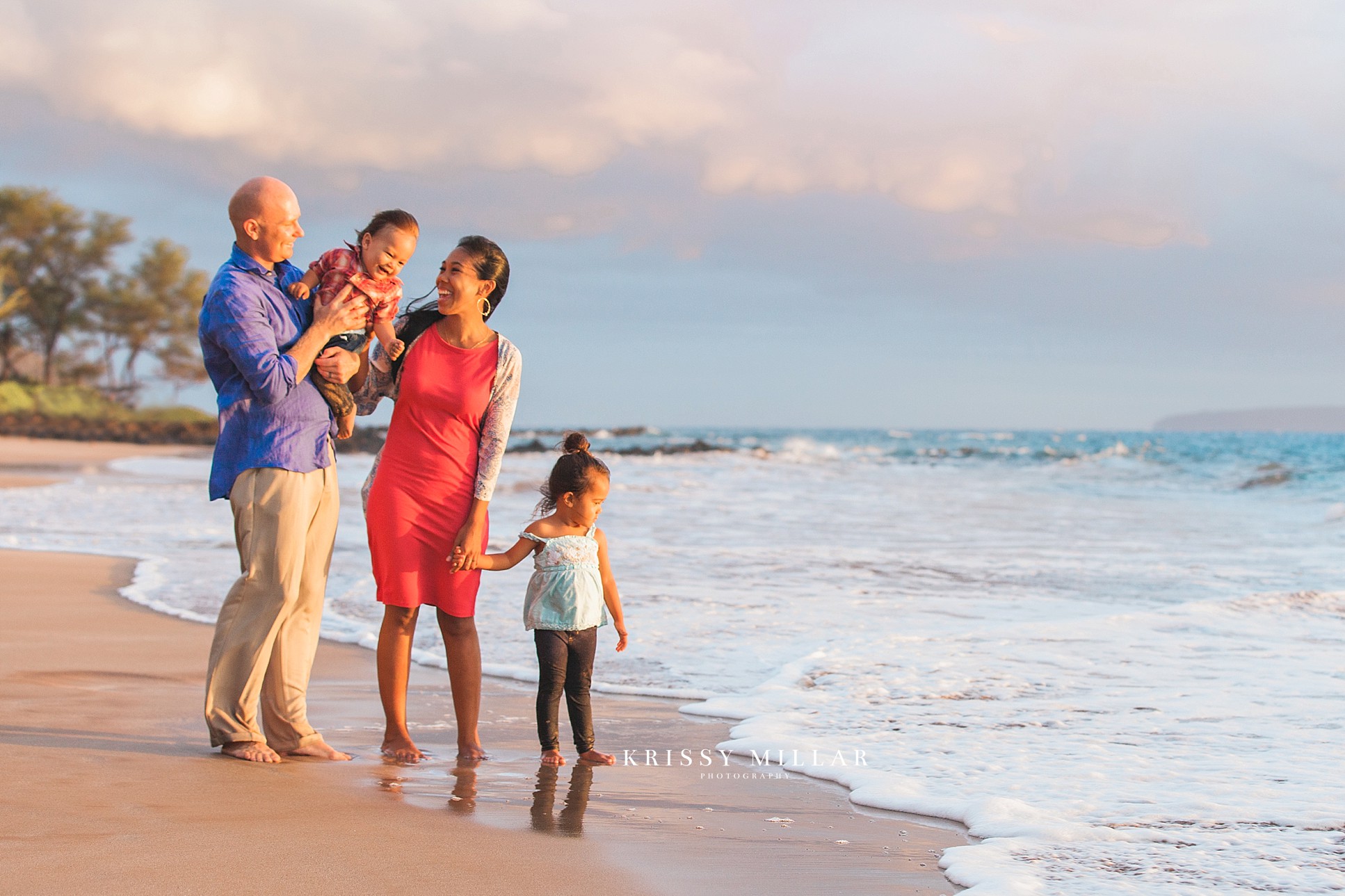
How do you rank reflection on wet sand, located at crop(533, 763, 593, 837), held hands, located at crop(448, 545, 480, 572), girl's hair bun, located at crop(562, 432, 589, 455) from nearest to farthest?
reflection on wet sand, located at crop(533, 763, 593, 837) → held hands, located at crop(448, 545, 480, 572) → girl's hair bun, located at crop(562, 432, 589, 455)

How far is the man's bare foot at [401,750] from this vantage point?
3.70 meters

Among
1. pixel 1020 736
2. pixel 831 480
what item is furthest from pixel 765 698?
pixel 831 480

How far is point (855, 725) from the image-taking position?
454 centimetres

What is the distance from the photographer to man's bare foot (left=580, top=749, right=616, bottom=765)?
383 centimetres

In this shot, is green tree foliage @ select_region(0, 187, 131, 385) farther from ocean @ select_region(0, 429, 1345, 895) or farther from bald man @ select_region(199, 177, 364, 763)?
bald man @ select_region(199, 177, 364, 763)

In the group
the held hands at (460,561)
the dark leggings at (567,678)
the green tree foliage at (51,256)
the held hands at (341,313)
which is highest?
the green tree foliage at (51,256)

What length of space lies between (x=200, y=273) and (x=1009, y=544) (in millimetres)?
51137

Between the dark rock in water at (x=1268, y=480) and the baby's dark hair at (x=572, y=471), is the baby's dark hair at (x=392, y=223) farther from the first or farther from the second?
the dark rock in water at (x=1268, y=480)

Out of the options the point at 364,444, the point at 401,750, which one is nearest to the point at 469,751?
the point at 401,750

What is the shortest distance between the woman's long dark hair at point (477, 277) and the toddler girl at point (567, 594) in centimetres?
58

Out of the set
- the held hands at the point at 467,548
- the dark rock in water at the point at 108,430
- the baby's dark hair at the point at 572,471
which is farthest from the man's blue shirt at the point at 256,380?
the dark rock in water at the point at 108,430

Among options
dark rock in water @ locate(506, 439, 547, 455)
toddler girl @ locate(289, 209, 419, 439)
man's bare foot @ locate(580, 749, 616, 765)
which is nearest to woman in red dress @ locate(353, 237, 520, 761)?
toddler girl @ locate(289, 209, 419, 439)

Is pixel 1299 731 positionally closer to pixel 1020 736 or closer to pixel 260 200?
pixel 1020 736

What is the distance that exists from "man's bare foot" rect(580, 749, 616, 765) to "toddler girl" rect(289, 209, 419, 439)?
131cm
